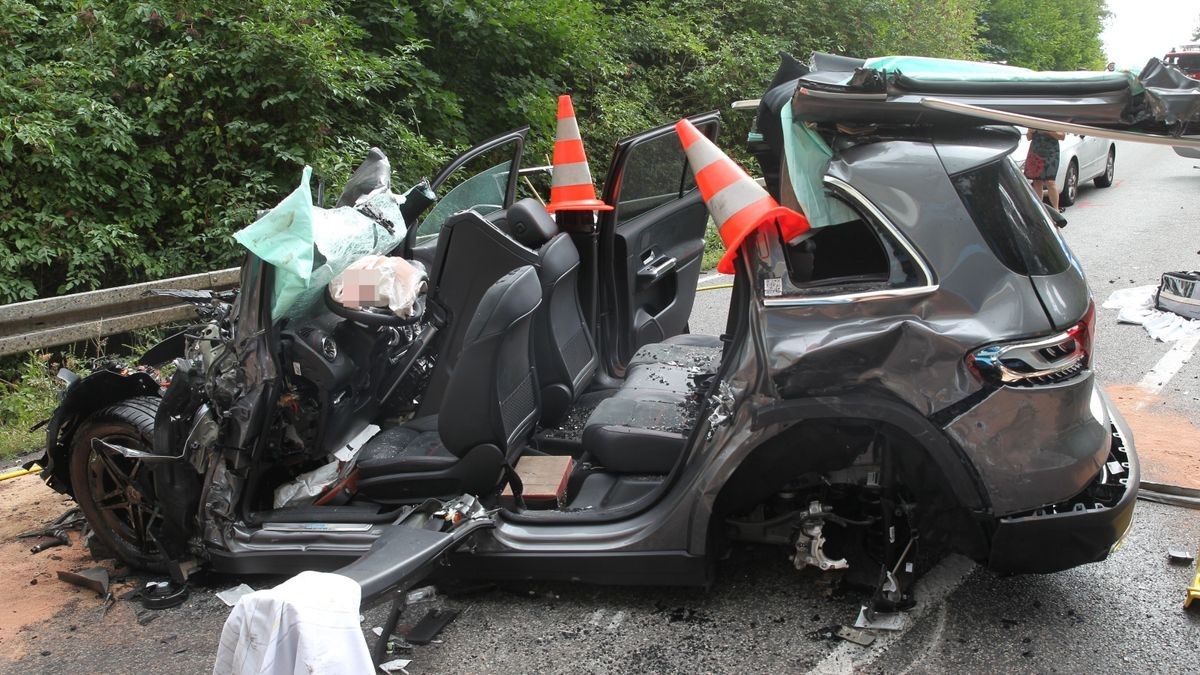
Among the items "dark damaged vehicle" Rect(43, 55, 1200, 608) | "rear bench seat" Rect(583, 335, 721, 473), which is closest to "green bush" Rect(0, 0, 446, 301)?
"dark damaged vehicle" Rect(43, 55, 1200, 608)

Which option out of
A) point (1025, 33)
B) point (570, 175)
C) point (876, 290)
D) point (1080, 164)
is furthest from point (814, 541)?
point (1025, 33)

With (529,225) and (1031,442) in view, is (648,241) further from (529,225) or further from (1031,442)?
(1031,442)

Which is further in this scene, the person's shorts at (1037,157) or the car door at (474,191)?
the car door at (474,191)

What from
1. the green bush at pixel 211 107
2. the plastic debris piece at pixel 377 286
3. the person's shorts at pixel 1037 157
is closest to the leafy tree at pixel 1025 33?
the green bush at pixel 211 107

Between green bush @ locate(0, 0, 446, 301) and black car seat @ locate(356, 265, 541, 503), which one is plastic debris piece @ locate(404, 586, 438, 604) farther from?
green bush @ locate(0, 0, 446, 301)

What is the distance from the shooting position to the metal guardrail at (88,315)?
6043 millimetres

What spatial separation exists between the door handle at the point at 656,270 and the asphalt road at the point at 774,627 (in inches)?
81.2

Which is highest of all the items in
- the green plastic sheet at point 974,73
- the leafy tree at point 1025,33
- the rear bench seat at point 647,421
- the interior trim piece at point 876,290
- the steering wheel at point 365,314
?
the leafy tree at point 1025,33

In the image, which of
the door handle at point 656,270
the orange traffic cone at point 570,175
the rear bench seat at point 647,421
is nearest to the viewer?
the rear bench seat at point 647,421

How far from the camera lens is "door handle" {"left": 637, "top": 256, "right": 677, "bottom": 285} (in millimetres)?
5363

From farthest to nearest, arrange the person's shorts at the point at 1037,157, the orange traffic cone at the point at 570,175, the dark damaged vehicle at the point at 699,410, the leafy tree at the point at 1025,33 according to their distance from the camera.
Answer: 1. the leafy tree at the point at 1025,33
2. the orange traffic cone at the point at 570,175
3. the person's shorts at the point at 1037,157
4. the dark damaged vehicle at the point at 699,410

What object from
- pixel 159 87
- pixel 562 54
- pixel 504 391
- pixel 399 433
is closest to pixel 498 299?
pixel 504 391

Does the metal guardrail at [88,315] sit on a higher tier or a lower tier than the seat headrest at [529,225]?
lower

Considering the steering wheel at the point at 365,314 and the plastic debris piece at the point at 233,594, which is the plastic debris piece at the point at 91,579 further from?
the steering wheel at the point at 365,314
